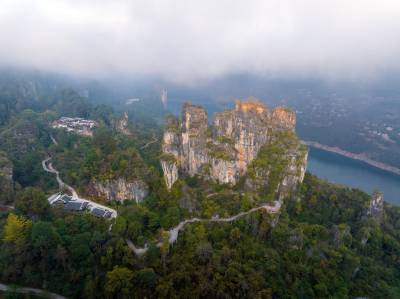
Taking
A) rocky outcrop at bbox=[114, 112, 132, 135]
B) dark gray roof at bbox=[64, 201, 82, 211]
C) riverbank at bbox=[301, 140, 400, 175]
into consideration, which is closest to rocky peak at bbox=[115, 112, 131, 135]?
rocky outcrop at bbox=[114, 112, 132, 135]

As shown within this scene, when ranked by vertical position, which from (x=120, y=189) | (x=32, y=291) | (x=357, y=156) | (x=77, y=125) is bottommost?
(x=357, y=156)

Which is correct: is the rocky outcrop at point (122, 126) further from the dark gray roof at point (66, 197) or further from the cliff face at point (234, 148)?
the dark gray roof at point (66, 197)

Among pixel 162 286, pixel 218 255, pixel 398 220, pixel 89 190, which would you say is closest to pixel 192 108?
pixel 89 190

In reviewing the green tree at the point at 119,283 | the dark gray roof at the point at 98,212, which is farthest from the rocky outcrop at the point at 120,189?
the green tree at the point at 119,283

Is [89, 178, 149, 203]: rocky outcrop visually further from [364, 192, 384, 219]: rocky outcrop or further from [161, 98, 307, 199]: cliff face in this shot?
[364, 192, 384, 219]: rocky outcrop

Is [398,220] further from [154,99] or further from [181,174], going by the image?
[154,99]

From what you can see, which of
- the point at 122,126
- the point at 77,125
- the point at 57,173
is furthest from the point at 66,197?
→ the point at 122,126

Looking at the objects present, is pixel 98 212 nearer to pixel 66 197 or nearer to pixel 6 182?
pixel 66 197
